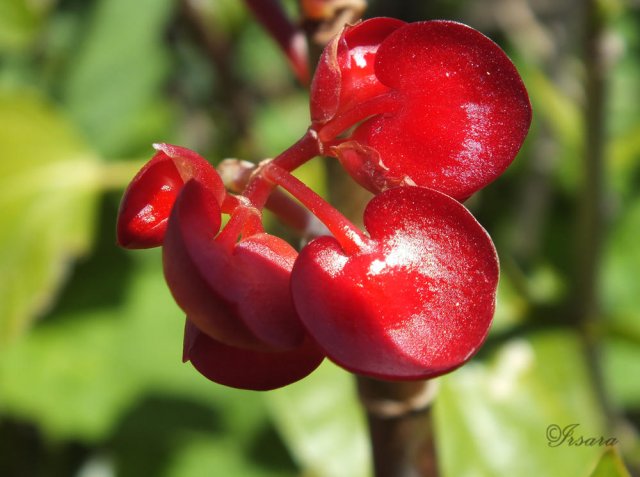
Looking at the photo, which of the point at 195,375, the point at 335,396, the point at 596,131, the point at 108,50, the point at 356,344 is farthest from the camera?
the point at 108,50

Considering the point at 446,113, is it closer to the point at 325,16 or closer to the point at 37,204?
the point at 325,16

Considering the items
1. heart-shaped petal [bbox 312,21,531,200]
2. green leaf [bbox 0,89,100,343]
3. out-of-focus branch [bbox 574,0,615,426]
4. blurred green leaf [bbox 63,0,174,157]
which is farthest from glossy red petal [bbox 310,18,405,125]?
blurred green leaf [bbox 63,0,174,157]

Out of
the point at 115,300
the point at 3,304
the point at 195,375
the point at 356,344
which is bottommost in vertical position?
the point at 195,375

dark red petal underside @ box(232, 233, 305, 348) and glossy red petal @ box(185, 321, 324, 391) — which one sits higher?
dark red petal underside @ box(232, 233, 305, 348)

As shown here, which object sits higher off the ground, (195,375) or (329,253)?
(329,253)

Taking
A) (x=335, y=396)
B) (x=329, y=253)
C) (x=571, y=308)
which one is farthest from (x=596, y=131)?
(x=329, y=253)

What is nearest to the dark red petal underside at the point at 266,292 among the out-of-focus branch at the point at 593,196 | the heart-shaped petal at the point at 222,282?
the heart-shaped petal at the point at 222,282

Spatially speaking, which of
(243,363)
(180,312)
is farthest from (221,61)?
(243,363)

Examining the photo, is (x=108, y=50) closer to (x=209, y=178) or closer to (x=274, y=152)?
(x=274, y=152)

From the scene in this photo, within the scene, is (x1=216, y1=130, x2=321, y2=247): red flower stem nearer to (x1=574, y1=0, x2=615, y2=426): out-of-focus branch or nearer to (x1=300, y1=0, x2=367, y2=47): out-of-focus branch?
(x1=300, y1=0, x2=367, y2=47): out-of-focus branch
